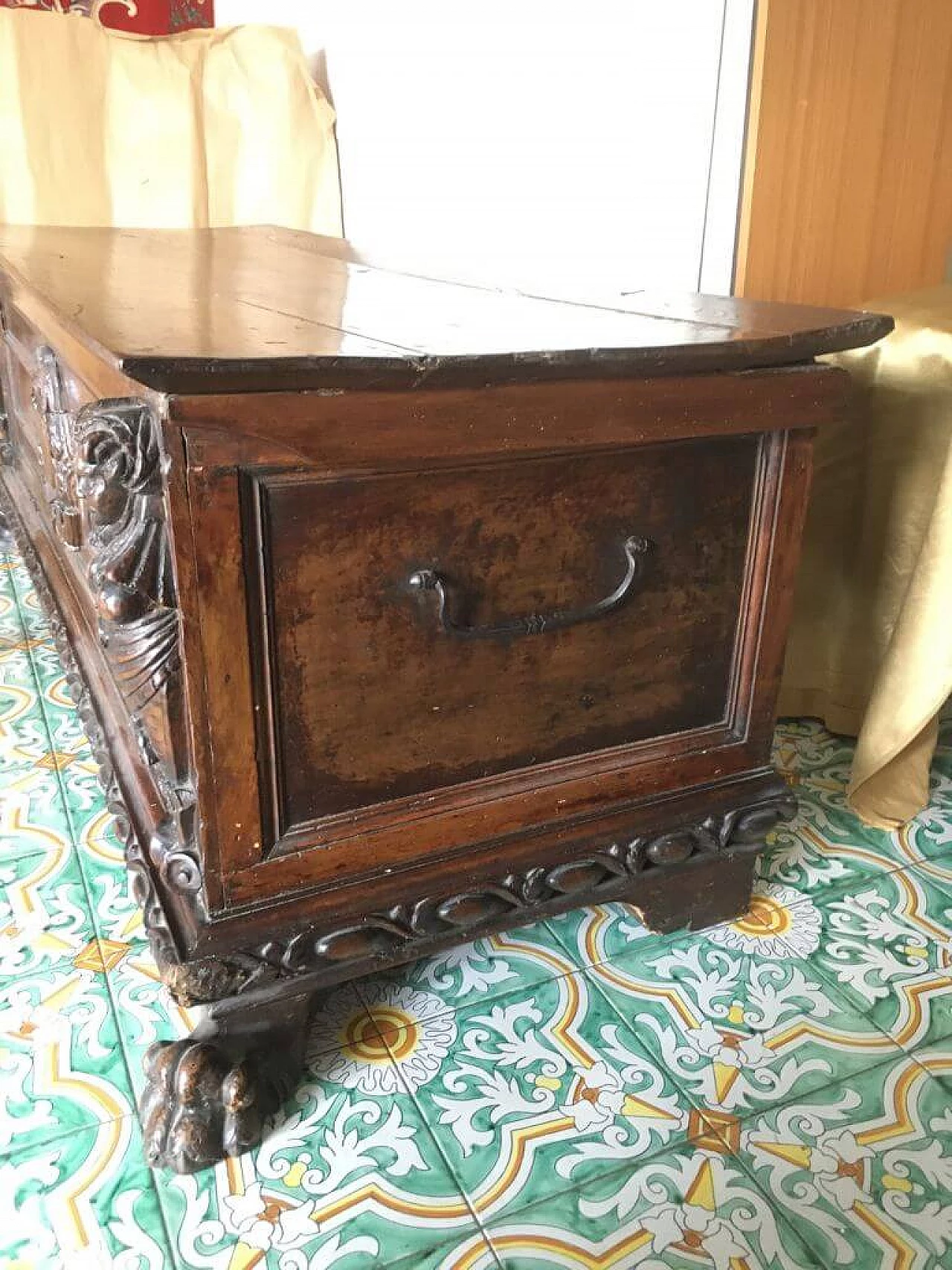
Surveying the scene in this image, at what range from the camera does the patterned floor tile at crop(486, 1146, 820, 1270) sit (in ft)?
2.00

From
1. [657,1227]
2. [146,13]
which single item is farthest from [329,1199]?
[146,13]

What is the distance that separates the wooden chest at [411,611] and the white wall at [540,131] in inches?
12.2

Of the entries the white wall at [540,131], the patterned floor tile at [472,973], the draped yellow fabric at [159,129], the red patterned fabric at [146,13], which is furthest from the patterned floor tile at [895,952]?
the red patterned fabric at [146,13]

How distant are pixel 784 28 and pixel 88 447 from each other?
0.99 meters

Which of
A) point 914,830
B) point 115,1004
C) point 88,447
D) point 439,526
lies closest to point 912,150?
point 914,830

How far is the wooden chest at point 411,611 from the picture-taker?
22.6 inches

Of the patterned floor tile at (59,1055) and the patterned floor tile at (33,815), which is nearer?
the patterned floor tile at (59,1055)

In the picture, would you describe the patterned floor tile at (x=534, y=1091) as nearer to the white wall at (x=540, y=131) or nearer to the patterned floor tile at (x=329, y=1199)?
the patterned floor tile at (x=329, y=1199)

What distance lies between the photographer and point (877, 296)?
52.8 inches

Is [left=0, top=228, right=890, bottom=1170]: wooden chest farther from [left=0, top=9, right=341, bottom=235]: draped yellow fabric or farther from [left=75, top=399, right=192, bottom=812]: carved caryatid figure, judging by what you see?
[left=0, top=9, right=341, bottom=235]: draped yellow fabric

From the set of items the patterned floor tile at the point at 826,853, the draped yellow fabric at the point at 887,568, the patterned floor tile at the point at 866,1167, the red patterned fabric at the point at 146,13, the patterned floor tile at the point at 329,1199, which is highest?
the red patterned fabric at the point at 146,13

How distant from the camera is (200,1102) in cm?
66

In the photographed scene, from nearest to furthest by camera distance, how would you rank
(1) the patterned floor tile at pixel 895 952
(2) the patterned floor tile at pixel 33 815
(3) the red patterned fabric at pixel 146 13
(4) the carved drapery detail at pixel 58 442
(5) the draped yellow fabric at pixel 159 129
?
(1) the patterned floor tile at pixel 895 952, (4) the carved drapery detail at pixel 58 442, (2) the patterned floor tile at pixel 33 815, (5) the draped yellow fabric at pixel 159 129, (3) the red patterned fabric at pixel 146 13

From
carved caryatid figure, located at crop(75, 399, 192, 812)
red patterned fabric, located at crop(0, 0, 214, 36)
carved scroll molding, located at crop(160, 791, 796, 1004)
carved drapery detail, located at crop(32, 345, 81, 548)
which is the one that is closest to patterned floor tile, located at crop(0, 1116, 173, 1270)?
carved scroll molding, located at crop(160, 791, 796, 1004)
